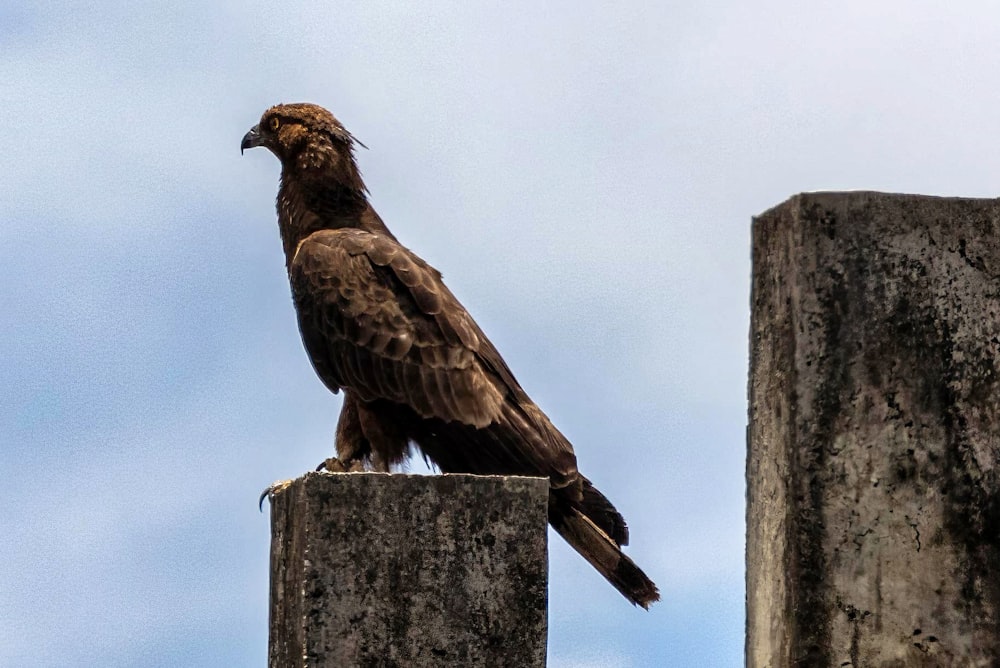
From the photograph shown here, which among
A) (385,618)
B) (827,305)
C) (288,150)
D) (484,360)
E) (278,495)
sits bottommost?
(385,618)

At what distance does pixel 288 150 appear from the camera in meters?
8.94

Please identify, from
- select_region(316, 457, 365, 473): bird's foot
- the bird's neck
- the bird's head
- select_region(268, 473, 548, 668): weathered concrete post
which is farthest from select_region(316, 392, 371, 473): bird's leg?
select_region(268, 473, 548, 668): weathered concrete post

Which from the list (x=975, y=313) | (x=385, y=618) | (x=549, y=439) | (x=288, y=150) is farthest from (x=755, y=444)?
(x=288, y=150)

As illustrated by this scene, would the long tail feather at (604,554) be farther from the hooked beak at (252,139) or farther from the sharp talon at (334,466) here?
the hooked beak at (252,139)

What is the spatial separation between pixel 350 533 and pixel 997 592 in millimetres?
2050

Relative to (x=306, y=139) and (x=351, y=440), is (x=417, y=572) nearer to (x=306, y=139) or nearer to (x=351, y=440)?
(x=351, y=440)

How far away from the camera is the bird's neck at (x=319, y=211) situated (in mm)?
8570

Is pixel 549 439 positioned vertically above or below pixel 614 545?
A: above

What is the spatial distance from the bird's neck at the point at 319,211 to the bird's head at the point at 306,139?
0.31 feet

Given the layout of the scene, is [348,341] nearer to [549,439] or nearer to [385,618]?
[549,439]

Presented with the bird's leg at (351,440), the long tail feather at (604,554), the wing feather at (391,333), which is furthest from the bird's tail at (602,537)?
the bird's leg at (351,440)

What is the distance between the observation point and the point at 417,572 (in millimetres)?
4828

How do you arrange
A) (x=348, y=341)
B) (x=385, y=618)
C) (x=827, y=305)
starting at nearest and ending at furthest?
(x=385, y=618) → (x=827, y=305) → (x=348, y=341)

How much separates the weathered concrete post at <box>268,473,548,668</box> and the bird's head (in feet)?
13.6
